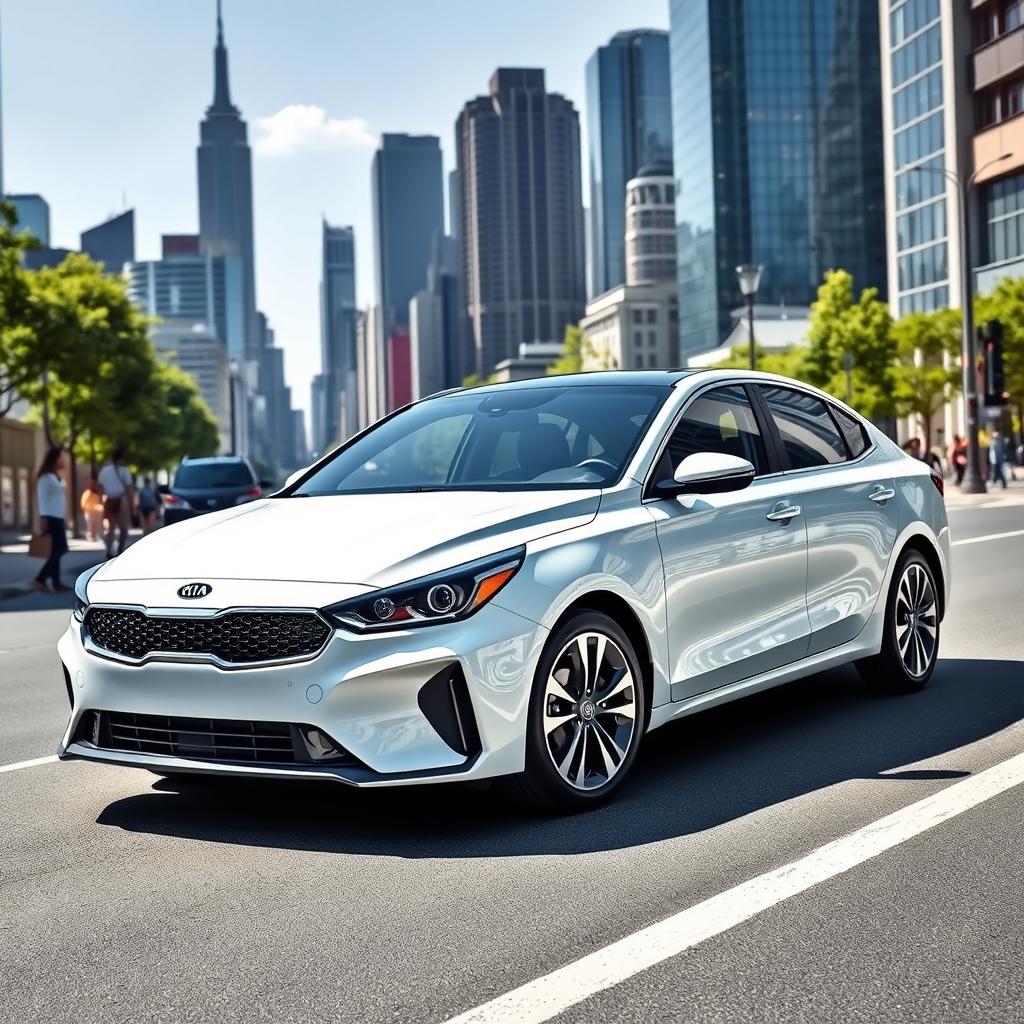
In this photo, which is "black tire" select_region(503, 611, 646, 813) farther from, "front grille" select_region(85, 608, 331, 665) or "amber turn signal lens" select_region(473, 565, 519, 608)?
"front grille" select_region(85, 608, 331, 665)

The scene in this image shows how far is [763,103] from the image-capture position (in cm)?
11869

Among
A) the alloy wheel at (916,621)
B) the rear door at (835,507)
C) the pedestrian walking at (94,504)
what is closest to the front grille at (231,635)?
the rear door at (835,507)

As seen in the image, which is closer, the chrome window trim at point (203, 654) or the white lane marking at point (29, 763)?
the chrome window trim at point (203, 654)

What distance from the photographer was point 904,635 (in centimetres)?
736

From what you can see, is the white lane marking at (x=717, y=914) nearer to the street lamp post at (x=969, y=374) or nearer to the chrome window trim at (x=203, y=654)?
the chrome window trim at (x=203, y=654)

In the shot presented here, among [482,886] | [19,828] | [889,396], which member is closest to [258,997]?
[482,886]

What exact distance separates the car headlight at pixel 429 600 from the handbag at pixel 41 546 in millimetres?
14452

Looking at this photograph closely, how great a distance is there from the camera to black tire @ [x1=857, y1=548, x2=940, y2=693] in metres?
7.22

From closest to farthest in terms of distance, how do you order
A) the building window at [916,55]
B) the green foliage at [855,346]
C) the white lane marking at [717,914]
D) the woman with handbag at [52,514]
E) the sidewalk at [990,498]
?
the white lane marking at [717,914] → the woman with handbag at [52,514] → the sidewalk at [990,498] → the green foliage at [855,346] → the building window at [916,55]

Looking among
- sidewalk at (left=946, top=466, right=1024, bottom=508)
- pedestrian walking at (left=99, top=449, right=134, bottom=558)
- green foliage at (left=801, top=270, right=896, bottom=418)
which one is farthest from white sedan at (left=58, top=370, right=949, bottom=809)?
green foliage at (left=801, top=270, right=896, bottom=418)

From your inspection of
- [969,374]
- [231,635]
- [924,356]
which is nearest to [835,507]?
[231,635]

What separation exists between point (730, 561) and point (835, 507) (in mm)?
1029

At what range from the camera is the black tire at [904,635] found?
7219 millimetres

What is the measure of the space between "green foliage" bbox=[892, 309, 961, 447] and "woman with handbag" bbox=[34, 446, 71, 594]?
4301cm
